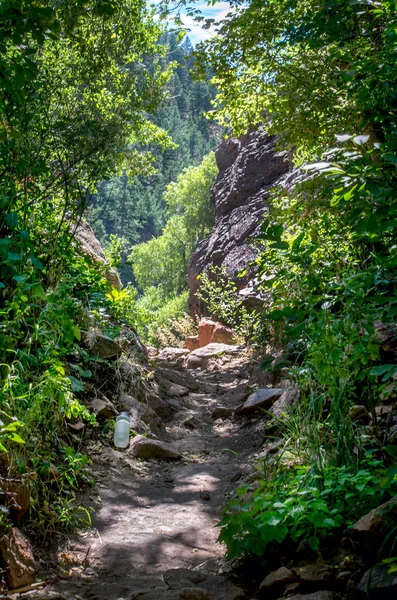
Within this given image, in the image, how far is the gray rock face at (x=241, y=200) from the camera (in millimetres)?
18109

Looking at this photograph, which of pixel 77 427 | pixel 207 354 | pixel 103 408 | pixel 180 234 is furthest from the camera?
pixel 180 234

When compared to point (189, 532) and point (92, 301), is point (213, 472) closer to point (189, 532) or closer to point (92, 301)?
point (189, 532)

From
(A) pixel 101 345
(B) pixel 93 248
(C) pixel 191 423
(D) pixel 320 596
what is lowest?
(C) pixel 191 423

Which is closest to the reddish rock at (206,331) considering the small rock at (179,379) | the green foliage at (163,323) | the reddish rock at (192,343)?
the reddish rock at (192,343)

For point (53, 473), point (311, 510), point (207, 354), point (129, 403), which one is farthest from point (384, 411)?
point (207, 354)

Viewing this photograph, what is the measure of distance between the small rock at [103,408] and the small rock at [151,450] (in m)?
0.34

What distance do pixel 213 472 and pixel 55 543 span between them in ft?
7.00

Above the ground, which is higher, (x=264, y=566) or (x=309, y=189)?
(x=309, y=189)

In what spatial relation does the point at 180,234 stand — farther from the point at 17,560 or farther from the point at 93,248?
the point at 17,560

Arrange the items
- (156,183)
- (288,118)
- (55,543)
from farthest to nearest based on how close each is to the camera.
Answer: (156,183), (288,118), (55,543)

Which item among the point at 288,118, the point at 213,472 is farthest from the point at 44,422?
the point at 288,118

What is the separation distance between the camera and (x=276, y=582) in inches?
90.7

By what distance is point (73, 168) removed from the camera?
210 inches

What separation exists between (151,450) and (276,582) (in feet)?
9.52
